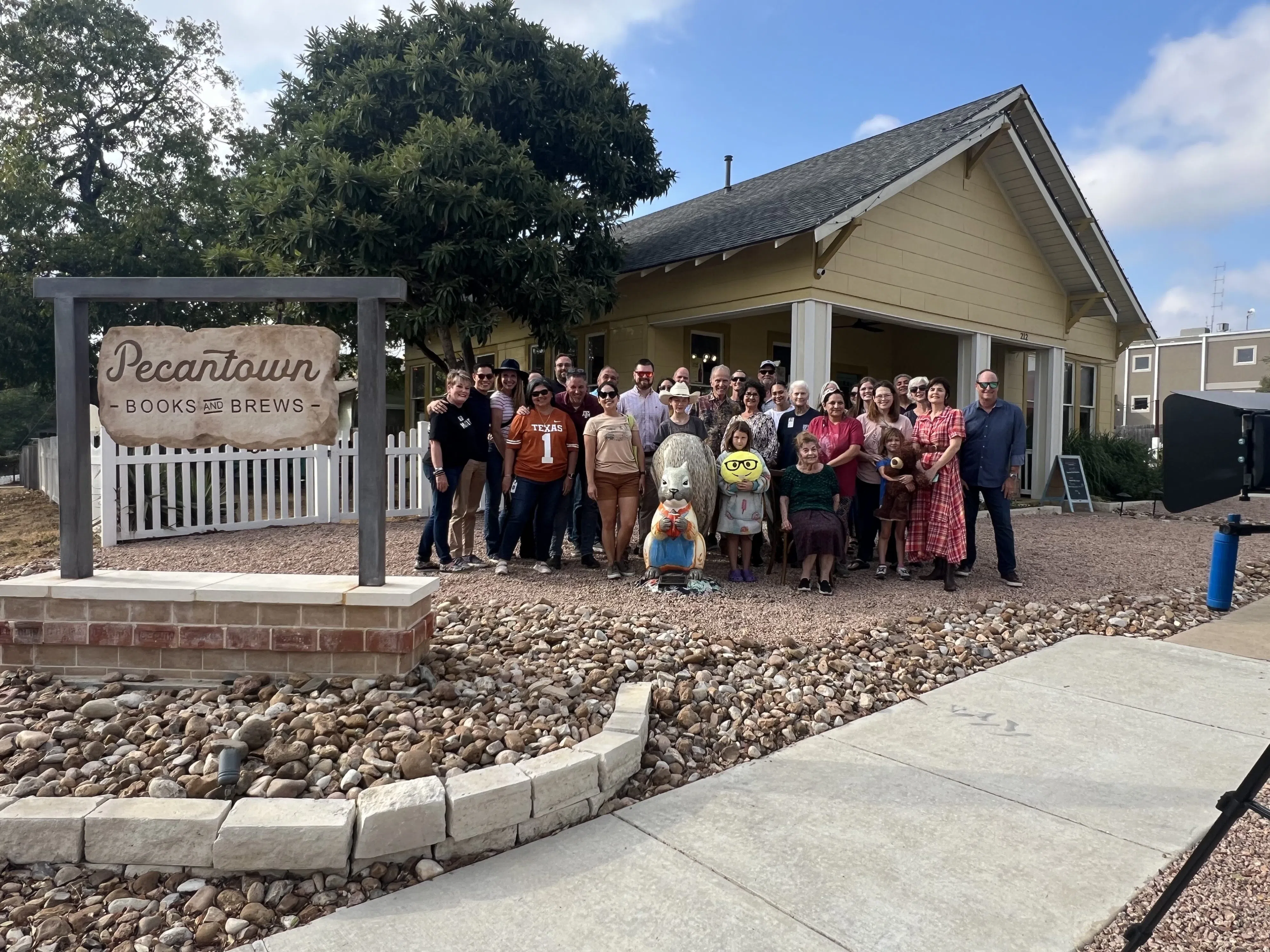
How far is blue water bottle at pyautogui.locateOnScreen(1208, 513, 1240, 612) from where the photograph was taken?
5.83 meters

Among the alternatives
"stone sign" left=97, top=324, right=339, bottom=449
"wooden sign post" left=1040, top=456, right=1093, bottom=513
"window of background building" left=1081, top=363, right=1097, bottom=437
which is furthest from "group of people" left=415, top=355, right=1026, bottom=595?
"window of background building" left=1081, top=363, right=1097, bottom=437

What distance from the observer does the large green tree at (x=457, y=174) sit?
930cm

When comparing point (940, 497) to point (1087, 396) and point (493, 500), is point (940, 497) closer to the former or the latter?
point (493, 500)

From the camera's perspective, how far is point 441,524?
6039mm

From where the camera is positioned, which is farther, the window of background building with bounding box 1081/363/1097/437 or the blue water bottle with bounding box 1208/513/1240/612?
the window of background building with bounding box 1081/363/1097/437

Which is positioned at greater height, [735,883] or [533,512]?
[533,512]

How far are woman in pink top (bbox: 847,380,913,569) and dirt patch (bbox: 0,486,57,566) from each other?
24.6 ft

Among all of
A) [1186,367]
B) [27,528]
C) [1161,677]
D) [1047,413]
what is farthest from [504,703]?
[1186,367]

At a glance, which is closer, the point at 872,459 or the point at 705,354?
the point at 872,459

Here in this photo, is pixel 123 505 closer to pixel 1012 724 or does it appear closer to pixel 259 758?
pixel 259 758

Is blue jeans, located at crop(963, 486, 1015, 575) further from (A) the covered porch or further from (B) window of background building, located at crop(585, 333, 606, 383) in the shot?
(B) window of background building, located at crop(585, 333, 606, 383)

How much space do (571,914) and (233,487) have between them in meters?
7.43

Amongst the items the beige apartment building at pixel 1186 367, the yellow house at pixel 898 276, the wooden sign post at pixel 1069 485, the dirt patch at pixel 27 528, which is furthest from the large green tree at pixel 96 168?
the beige apartment building at pixel 1186 367

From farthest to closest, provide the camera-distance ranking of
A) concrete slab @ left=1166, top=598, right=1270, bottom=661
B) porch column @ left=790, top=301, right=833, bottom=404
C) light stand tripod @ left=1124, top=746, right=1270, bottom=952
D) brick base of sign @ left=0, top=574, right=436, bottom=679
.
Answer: porch column @ left=790, top=301, right=833, bottom=404 < concrete slab @ left=1166, top=598, right=1270, bottom=661 < brick base of sign @ left=0, top=574, right=436, bottom=679 < light stand tripod @ left=1124, top=746, right=1270, bottom=952
